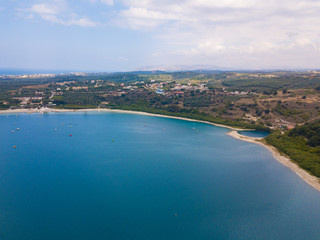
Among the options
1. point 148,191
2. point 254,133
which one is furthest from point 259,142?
point 148,191

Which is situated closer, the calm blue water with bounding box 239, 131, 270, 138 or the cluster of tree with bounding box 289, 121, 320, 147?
the cluster of tree with bounding box 289, 121, 320, 147

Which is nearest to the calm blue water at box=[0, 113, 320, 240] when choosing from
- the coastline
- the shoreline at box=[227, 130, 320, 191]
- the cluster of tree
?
the shoreline at box=[227, 130, 320, 191]

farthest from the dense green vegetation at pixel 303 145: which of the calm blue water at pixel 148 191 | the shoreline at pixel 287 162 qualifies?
the calm blue water at pixel 148 191

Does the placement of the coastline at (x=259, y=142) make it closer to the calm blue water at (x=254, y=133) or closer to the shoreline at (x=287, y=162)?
the shoreline at (x=287, y=162)

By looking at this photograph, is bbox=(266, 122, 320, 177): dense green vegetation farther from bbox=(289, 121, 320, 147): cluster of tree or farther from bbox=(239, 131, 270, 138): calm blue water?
A: bbox=(239, 131, 270, 138): calm blue water

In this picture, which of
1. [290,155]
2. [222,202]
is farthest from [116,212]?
[290,155]

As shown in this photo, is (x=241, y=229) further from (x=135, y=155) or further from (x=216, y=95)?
(x=216, y=95)
